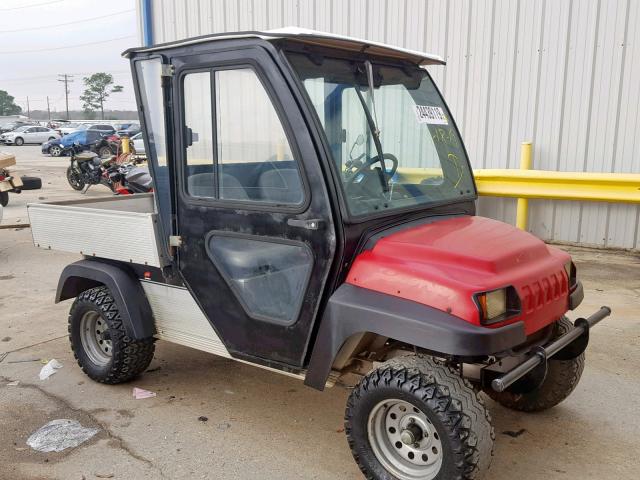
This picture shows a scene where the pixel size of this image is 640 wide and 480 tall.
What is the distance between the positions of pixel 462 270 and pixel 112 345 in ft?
7.69

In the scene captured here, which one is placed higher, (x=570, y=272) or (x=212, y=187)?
(x=212, y=187)

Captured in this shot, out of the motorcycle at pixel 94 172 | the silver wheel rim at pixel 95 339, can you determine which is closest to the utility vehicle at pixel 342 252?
the silver wheel rim at pixel 95 339

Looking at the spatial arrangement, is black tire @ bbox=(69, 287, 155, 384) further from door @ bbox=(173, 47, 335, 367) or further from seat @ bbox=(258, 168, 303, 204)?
seat @ bbox=(258, 168, 303, 204)

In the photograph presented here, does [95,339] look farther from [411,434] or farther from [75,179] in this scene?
[75,179]

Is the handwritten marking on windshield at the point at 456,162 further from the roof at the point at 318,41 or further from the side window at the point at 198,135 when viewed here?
the side window at the point at 198,135

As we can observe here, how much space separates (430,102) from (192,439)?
238cm

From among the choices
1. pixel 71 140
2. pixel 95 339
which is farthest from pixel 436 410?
pixel 71 140

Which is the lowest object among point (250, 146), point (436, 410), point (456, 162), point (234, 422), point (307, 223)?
point (234, 422)

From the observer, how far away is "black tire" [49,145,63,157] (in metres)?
28.2

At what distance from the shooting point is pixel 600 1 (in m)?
7.15

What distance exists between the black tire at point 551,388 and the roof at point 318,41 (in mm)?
1714

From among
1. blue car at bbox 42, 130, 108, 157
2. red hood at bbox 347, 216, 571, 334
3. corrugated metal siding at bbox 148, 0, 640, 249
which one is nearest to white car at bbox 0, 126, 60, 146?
blue car at bbox 42, 130, 108, 157

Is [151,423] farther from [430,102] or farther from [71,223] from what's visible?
[430,102]

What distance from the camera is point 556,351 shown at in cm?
300
